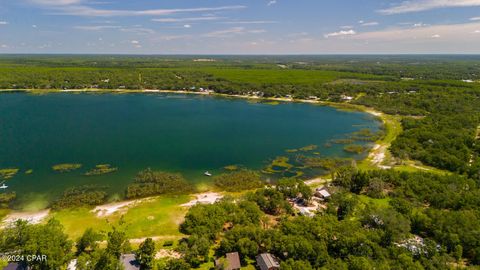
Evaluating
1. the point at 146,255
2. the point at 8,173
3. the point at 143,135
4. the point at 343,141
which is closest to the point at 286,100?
the point at 343,141

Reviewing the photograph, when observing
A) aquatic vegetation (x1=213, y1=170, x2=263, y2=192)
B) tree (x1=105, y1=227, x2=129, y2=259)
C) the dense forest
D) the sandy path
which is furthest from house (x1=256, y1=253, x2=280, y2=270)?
aquatic vegetation (x1=213, y1=170, x2=263, y2=192)

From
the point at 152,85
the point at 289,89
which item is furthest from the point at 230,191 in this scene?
the point at 152,85

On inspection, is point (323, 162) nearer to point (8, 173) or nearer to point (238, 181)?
point (238, 181)

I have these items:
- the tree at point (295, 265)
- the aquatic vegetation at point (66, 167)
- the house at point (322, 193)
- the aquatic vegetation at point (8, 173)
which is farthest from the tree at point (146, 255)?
the aquatic vegetation at point (8, 173)

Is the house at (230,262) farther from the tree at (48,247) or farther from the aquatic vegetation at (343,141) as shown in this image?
the aquatic vegetation at (343,141)

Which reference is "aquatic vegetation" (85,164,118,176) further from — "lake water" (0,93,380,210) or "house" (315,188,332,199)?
"house" (315,188,332,199)

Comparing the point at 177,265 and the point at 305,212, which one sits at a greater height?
the point at 177,265
